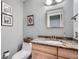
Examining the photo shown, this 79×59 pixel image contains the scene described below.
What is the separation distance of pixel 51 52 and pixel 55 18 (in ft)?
3.50

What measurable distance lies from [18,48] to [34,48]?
3.98 ft

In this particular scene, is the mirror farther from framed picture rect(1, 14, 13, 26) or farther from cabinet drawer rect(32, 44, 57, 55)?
framed picture rect(1, 14, 13, 26)

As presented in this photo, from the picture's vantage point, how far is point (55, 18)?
90.0 inches

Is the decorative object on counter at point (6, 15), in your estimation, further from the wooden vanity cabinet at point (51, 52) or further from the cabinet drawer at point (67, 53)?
the cabinet drawer at point (67, 53)

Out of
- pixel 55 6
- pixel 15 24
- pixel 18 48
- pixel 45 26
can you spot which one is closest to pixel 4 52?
pixel 18 48

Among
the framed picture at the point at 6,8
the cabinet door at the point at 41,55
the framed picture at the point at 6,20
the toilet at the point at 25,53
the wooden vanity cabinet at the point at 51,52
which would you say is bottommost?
the toilet at the point at 25,53

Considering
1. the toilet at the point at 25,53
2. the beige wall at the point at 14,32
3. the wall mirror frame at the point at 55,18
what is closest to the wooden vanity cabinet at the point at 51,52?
the toilet at the point at 25,53

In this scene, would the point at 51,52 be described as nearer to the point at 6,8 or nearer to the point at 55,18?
the point at 55,18

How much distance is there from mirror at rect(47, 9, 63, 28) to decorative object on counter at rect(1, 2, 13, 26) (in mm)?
1058

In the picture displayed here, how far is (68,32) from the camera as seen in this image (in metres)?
2.04

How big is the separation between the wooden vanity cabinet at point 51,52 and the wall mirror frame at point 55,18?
836 millimetres

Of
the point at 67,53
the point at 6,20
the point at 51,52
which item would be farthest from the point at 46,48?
the point at 6,20

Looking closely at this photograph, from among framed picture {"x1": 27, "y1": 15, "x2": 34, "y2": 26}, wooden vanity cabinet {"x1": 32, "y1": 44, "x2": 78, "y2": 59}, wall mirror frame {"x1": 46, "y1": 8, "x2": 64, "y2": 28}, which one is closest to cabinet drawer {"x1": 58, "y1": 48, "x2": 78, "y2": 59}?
wooden vanity cabinet {"x1": 32, "y1": 44, "x2": 78, "y2": 59}

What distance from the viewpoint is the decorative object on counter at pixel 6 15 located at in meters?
2.23
